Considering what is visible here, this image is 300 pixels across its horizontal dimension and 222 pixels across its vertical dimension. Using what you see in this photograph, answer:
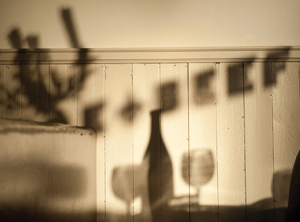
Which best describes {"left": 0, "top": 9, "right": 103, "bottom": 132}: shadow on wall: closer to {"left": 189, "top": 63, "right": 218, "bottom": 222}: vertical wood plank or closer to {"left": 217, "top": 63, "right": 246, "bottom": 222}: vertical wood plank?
{"left": 189, "top": 63, "right": 218, "bottom": 222}: vertical wood plank

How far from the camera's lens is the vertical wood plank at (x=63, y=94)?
1.26 m

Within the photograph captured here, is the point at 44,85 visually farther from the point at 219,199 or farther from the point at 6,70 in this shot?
the point at 219,199

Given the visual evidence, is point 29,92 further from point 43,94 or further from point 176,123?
point 176,123

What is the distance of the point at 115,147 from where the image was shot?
4.07 ft

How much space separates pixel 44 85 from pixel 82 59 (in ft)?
0.88

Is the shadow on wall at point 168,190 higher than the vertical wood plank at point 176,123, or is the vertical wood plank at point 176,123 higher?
the vertical wood plank at point 176,123

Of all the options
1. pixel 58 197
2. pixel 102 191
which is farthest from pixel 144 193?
pixel 58 197

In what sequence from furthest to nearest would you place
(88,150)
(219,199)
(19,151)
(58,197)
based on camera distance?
(219,199) → (88,150) → (58,197) → (19,151)

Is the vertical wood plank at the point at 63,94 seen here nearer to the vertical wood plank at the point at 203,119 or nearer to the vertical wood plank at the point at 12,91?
the vertical wood plank at the point at 12,91

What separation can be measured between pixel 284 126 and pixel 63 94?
127 centimetres

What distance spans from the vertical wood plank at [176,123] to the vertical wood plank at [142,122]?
2.2 inches

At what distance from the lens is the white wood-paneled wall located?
1.21 meters

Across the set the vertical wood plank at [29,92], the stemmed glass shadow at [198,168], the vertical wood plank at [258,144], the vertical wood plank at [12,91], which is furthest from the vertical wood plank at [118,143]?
the vertical wood plank at [258,144]

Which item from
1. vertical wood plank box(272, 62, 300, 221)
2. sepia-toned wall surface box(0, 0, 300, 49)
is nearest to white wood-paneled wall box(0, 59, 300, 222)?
vertical wood plank box(272, 62, 300, 221)
